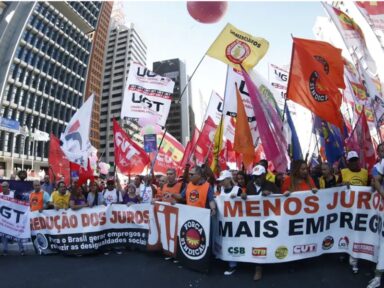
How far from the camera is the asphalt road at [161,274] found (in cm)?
497

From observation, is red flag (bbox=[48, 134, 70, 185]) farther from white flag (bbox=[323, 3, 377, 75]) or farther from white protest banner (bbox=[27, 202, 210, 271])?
white flag (bbox=[323, 3, 377, 75])

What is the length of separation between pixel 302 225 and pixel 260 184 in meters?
0.93

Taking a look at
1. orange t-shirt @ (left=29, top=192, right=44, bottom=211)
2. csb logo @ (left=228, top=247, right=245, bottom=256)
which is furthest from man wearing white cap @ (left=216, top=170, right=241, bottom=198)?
orange t-shirt @ (left=29, top=192, right=44, bottom=211)

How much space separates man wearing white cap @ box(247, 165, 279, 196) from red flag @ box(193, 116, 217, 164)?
5289mm

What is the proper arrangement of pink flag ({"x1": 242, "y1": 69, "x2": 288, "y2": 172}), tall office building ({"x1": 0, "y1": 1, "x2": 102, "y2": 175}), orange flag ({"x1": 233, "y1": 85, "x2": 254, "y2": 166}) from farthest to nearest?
tall office building ({"x1": 0, "y1": 1, "x2": 102, "y2": 175})
orange flag ({"x1": 233, "y1": 85, "x2": 254, "y2": 166})
pink flag ({"x1": 242, "y1": 69, "x2": 288, "y2": 172})

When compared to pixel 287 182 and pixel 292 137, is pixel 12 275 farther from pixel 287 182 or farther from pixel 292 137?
pixel 292 137

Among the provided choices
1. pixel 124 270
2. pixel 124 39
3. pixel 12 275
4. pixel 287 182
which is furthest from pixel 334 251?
pixel 124 39

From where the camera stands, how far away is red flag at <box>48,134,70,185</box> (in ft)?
30.9

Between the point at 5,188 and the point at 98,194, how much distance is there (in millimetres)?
2192

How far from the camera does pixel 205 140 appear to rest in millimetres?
11391

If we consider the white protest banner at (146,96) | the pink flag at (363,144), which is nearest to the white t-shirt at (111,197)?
the white protest banner at (146,96)

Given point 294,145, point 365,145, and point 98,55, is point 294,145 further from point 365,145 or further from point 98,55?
point 98,55

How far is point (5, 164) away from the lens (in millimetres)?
53250

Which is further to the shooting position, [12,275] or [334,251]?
[12,275]
